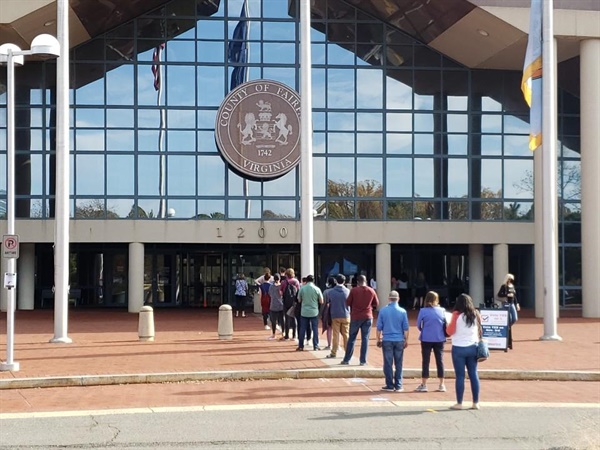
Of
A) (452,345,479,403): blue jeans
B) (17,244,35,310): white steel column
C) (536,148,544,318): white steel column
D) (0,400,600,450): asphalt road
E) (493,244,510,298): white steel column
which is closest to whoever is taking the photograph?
(0,400,600,450): asphalt road

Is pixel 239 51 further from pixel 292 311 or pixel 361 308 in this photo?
pixel 361 308

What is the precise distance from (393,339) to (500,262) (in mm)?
21667

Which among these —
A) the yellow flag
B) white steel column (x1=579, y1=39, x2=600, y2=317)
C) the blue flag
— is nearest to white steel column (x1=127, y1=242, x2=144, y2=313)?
the blue flag

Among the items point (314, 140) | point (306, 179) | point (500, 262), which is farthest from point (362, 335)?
point (500, 262)

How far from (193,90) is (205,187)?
3633 mm

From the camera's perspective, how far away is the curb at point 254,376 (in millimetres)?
15391

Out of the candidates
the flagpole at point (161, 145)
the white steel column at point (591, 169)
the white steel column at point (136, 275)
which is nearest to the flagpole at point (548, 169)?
the white steel column at point (591, 169)

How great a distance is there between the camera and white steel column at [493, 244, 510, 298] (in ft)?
116

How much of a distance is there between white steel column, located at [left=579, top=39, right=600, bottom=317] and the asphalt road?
1843 centimetres

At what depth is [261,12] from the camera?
35438mm

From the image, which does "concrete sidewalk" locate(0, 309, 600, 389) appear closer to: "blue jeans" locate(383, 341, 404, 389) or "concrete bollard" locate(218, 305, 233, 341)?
"concrete bollard" locate(218, 305, 233, 341)

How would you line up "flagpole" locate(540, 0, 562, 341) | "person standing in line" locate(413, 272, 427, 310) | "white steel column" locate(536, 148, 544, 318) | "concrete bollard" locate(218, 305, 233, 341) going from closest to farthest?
"concrete bollard" locate(218, 305, 233, 341) → "flagpole" locate(540, 0, 562, 341) → "white steel column" locate(536, 148, 544, 318) → "person standing in line" locate(413, 272, 427, 310)

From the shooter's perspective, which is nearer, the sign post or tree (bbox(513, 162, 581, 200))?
the sign post

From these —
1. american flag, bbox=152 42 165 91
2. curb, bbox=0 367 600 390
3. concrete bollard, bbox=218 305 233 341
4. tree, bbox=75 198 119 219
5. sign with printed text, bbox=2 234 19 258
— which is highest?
american flag, bbox=152 42 165 91
